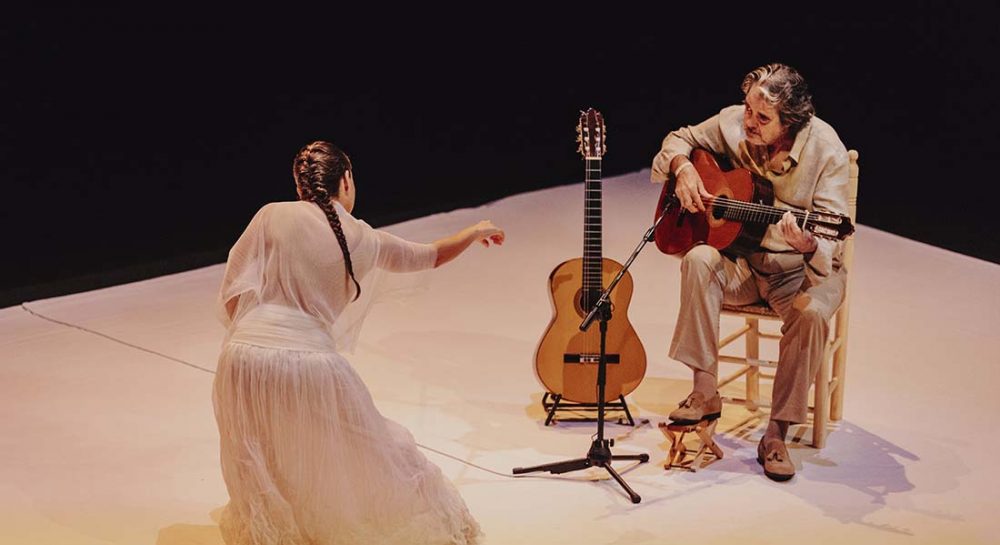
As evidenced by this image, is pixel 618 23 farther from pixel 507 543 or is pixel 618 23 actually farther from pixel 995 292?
pixel 507 543

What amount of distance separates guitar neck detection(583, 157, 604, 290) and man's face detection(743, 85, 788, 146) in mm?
527

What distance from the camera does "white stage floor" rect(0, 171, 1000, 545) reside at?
352cm

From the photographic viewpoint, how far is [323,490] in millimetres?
3170

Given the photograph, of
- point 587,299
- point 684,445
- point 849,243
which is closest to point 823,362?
point 849,243

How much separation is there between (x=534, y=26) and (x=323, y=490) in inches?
198

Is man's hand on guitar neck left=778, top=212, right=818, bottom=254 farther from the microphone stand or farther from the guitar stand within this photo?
the guitar stand

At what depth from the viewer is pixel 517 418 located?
4285 millimetres

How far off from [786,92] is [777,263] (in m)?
0.57

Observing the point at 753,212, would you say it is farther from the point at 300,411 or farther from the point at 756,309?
the point at 300,411

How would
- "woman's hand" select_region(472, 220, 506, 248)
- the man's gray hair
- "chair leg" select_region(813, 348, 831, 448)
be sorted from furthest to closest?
"chair leg" select_region(813, 348, 831, 448) → the man's gray hair → "woman's hand" select_region(472, 220, 506, 248)

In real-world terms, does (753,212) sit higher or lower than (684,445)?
higher

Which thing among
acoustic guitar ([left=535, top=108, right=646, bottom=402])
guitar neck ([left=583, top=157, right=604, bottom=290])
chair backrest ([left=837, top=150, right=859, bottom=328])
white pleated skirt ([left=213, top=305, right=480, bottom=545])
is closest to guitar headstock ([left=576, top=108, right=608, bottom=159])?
guitar neck ([left=583, top=157, right=604, bottom=290])

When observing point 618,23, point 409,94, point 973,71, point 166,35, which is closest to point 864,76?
point 973,71

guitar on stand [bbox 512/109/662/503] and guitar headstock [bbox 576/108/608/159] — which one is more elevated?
guitar headstock [bbox 576/108/608/159]
